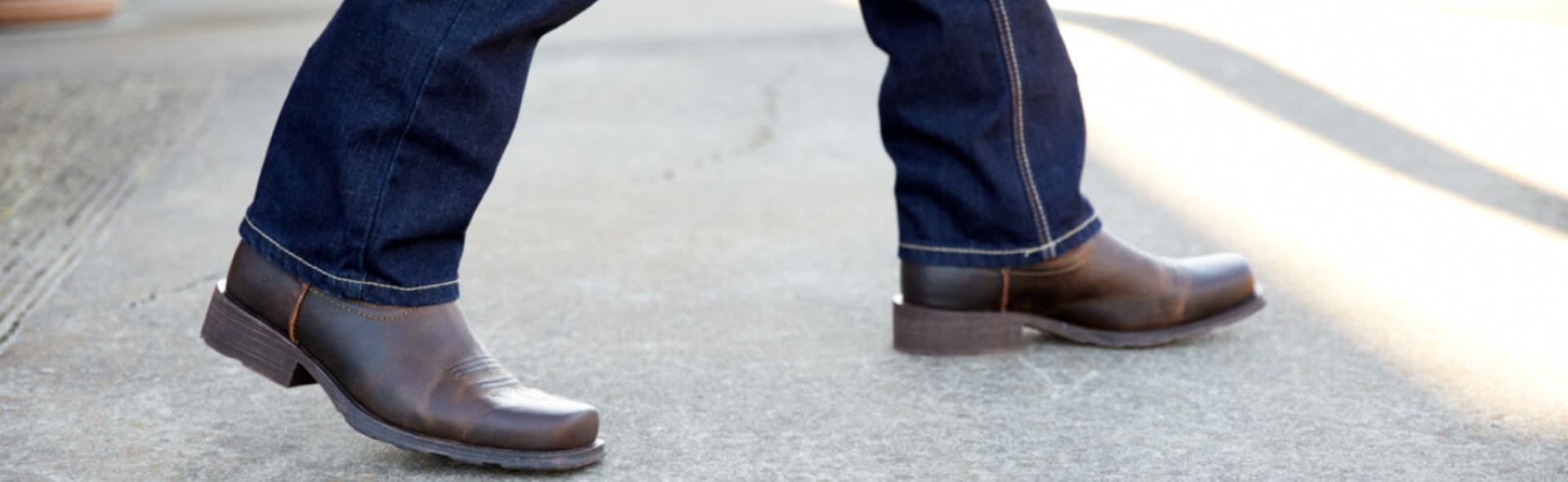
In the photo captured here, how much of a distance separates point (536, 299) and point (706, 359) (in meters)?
0.33

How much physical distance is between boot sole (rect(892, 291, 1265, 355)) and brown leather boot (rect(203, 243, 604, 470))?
41 centimetres

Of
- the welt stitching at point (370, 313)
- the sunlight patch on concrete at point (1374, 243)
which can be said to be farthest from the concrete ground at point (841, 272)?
the welt stitching at point (370, 313)

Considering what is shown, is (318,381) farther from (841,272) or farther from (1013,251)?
(841,272)

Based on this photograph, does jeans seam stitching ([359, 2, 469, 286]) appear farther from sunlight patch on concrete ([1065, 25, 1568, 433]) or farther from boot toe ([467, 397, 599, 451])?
sunlight patch on concrete ([1065, 25, 1568, 433])

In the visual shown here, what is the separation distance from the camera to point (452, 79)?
3.63 feet

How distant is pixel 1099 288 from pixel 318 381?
73cm

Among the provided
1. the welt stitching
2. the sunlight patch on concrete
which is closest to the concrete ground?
the sunlight patch on concrete

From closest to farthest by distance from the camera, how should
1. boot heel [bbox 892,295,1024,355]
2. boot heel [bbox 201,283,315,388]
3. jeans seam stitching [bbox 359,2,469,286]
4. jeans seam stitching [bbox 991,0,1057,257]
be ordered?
jeans seam stitching [bbox 359,2,469,286] < boot heel [bbox 201,283,315,388] < jeans seam stitching [bbox 991,0,1057,257] < boot heel [bbox 892,295,1024,355]

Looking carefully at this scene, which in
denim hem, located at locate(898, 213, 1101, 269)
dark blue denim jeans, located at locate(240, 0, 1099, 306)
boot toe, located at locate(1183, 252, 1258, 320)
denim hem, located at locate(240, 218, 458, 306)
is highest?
dark blue denim jeans, located at locate(240, 0, 1099, 306)

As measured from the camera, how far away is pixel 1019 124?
1413mm

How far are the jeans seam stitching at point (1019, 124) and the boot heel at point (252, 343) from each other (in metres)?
0.65

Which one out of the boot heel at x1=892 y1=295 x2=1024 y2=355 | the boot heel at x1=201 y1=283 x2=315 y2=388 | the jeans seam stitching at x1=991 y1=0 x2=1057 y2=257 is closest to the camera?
the boot heel at x1=201 y1=283 x2=315 y2=388

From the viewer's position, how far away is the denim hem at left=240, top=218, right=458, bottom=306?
116 centimetres

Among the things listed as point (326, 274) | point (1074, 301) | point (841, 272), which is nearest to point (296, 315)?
point (326, 274)
